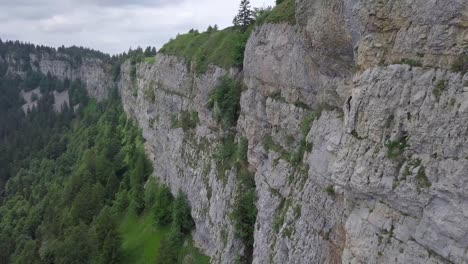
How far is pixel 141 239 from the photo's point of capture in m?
58.3

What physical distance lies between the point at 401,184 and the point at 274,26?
20993mm

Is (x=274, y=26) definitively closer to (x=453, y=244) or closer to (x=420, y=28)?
(x=420, y=28)

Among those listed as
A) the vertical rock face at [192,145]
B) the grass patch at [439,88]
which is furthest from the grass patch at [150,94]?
the grass patch at [439,88]

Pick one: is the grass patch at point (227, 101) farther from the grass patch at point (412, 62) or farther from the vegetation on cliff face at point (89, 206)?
the grass patch at point (412, 62)

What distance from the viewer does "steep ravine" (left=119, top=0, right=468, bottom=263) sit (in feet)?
51.4

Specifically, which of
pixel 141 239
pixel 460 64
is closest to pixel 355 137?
pixel 460 64

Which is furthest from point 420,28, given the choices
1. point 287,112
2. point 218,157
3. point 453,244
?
point 218,157

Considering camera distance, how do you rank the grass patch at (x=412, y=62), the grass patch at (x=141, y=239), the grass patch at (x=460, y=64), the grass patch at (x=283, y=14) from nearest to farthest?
the grass patch at (x=460, y=64), the grass patch at (x=412, y=62), the grass patch at (x=283, y=14), the grass patch at (x=141, y=239)

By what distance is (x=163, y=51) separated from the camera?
261 feet

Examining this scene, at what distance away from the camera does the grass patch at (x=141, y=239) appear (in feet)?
180

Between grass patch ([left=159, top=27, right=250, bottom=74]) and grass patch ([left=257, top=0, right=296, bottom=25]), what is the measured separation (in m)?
8.21

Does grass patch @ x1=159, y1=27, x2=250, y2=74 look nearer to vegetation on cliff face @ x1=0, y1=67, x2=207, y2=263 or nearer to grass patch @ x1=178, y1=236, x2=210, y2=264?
vegetation on cliff face @ x1=0, y1=67, x2=207, y2=263

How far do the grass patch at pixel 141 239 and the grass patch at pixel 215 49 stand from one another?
74.2 feet

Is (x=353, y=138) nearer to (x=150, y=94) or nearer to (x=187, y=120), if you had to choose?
(x=187, y=120)
